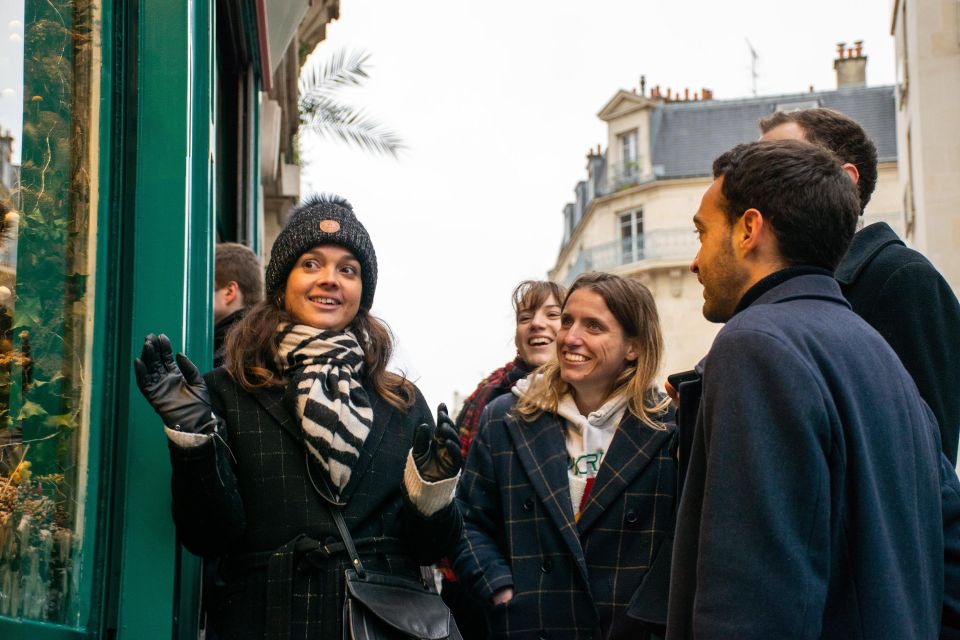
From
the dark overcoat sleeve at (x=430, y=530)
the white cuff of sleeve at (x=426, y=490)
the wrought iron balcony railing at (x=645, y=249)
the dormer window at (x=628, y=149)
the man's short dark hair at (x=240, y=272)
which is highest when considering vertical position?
the dormer window at (x=628, y=149)

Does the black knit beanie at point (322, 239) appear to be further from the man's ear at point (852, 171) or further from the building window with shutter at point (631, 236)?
the building window with shutter at point (631, 236)

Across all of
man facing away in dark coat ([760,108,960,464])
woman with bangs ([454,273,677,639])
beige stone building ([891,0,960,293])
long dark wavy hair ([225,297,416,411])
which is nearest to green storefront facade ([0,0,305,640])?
long dark wavy hair ([225,297,416,411])

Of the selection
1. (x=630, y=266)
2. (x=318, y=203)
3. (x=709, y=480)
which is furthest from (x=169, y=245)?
(x=630, y=266)

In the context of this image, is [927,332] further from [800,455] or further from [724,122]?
[724,122]

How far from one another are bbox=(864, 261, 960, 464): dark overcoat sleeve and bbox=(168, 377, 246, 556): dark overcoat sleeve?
5.46ft

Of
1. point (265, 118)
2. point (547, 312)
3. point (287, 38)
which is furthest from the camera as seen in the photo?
point (265, 118)

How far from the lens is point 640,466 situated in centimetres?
367

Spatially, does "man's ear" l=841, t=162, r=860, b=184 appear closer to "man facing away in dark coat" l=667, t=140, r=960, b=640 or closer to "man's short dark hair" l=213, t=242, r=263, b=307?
"man facing away in dark coat" l=667, t=140, r=960, b=640

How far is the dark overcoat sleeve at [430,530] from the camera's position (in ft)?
9.93

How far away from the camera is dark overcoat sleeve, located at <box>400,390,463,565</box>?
3025mm

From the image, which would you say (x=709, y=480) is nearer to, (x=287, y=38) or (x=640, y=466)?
(x=640, y=466)

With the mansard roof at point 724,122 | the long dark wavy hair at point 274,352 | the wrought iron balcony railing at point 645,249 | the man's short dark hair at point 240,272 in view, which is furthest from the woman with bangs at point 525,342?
the mansard roof at point 724,122

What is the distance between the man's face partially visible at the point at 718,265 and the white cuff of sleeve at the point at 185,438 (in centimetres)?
116

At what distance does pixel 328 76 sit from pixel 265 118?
5.66 metres
